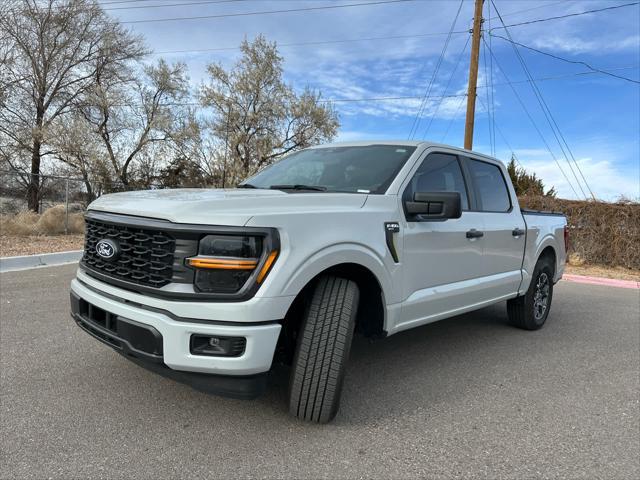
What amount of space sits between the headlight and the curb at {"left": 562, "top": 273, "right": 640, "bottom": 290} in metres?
9.33

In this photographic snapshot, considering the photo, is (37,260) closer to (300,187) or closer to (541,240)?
(300,187)

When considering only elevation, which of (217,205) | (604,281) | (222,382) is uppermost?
(217,205)

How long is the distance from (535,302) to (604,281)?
5.69 meters

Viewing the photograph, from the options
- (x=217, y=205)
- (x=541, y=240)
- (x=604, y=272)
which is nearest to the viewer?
(x=217, y=205)

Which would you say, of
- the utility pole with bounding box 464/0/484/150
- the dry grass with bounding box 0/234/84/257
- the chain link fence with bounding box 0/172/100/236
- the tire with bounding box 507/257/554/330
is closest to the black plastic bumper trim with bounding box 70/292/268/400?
the tire with bounding box 507/257/554/330

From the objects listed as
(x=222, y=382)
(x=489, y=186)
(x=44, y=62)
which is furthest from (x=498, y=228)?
(x=44, y=62)

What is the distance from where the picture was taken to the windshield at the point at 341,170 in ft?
11.3

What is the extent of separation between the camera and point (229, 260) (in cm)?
237

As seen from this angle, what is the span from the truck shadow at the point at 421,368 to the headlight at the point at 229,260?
108 cm

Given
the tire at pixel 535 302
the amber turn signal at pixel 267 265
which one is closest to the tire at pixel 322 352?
the amber turn signal at pixel 267 265

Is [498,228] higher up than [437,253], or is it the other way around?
[498,228]

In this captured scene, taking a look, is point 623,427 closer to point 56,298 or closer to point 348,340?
point 348,340

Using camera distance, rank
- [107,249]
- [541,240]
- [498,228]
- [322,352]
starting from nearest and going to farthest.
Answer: [322,352], [107,249], [498,228], [541,240]

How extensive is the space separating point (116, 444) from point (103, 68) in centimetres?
2659
